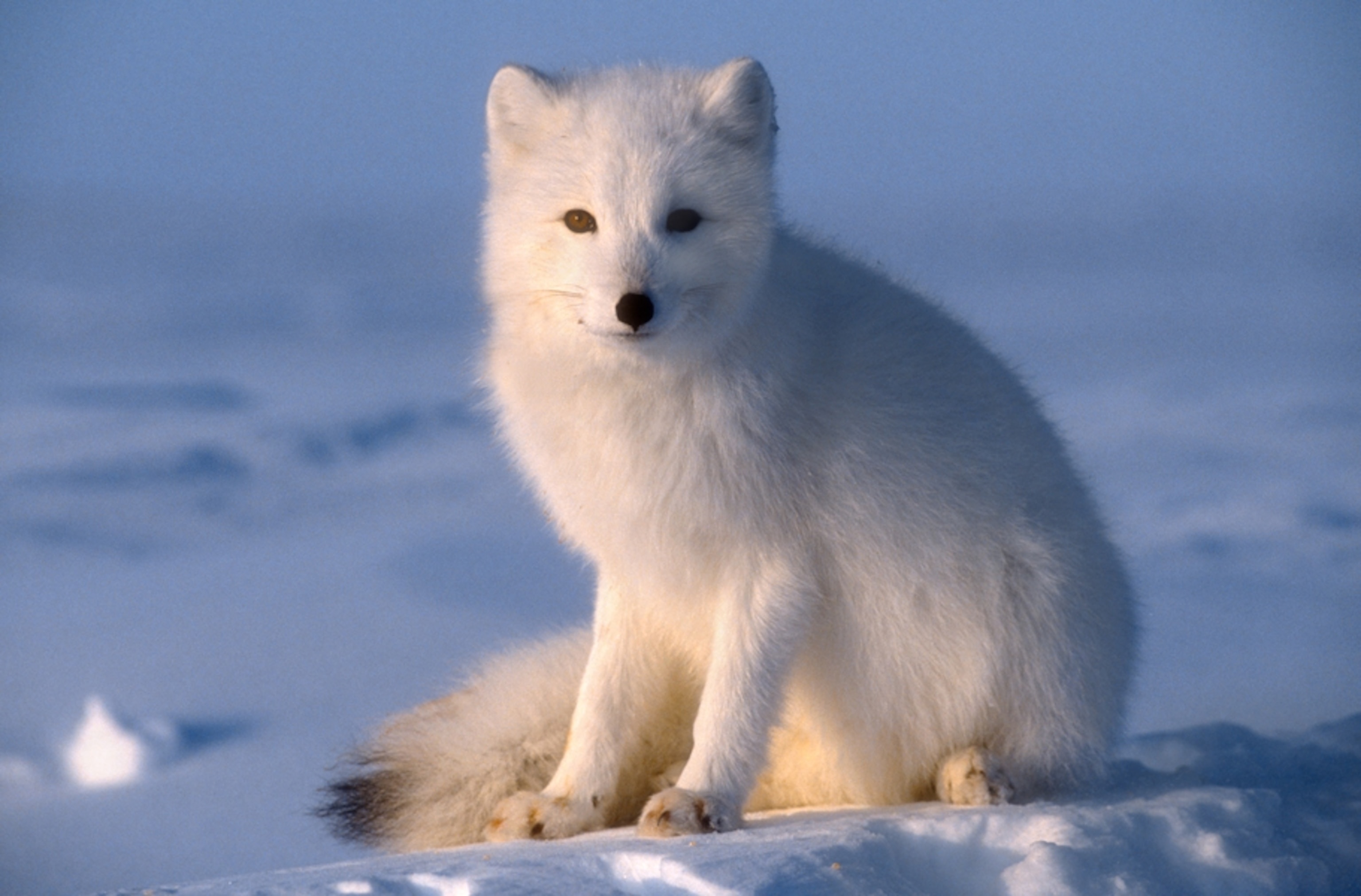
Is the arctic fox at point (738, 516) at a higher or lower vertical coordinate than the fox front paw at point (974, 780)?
higher

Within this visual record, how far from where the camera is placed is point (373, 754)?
13.3 feet

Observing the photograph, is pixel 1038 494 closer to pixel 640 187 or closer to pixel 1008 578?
pixel 1008 578

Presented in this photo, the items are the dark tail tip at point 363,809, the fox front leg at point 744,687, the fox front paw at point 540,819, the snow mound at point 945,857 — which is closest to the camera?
the snow mound at point 945,857

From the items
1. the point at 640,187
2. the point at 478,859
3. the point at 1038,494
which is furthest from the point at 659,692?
the point at 640,187

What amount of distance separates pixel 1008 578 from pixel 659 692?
977 mm

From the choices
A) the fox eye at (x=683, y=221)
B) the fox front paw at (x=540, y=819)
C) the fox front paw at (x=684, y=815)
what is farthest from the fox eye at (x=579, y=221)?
the fox front paw at (x=540, y=819)

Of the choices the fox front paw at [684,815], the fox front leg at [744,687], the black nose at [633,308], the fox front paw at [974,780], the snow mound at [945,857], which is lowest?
the snow mound at [945,857]

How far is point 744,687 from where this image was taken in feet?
11.1

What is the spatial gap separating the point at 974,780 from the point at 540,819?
1.12 m

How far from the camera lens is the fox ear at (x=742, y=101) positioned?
134 inches

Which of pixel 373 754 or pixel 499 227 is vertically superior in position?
pixel 499 227

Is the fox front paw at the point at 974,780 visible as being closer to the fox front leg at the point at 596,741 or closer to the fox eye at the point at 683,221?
the fox front leg at the point at 596,741

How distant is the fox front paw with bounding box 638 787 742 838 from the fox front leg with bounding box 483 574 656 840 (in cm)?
32

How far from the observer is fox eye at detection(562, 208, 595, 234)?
3252mm
